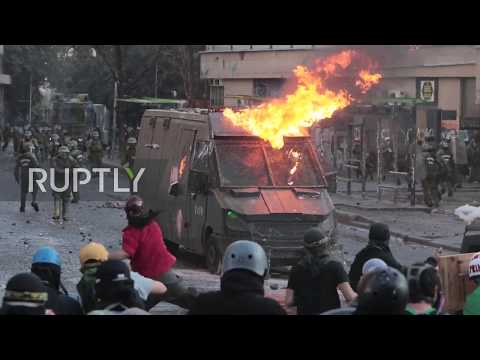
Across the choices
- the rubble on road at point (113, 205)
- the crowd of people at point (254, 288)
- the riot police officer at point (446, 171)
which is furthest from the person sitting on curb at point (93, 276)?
the riot police officer at point (446, 171)

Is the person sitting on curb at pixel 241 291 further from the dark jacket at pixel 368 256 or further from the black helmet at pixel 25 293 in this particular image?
the dark jacket at pixel 368 256

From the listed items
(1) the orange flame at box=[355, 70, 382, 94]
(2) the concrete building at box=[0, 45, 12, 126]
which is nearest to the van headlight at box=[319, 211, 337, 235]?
(1) the orange flame at box=[355, 70, 382, 94]

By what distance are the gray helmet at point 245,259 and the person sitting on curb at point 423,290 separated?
0.74m

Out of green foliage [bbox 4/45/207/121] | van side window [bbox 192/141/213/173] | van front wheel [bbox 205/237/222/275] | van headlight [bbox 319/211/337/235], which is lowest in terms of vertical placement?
van front wheel [bbox 205/237/222/275]

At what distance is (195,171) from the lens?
15648 millimetres

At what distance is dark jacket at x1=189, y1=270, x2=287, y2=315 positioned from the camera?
507 centimetres

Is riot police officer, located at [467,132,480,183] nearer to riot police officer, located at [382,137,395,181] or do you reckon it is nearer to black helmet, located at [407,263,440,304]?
riot police officer, located at [382,137,395,181]

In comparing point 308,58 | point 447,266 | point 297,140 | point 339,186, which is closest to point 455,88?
point 339,186

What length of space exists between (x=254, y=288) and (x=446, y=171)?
74.1 ft

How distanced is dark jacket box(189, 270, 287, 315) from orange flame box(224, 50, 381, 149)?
33.3 feet

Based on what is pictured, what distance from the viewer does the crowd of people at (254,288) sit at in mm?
5027

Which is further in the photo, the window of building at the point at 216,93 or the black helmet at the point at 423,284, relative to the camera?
the window of building at the point at 216,93
